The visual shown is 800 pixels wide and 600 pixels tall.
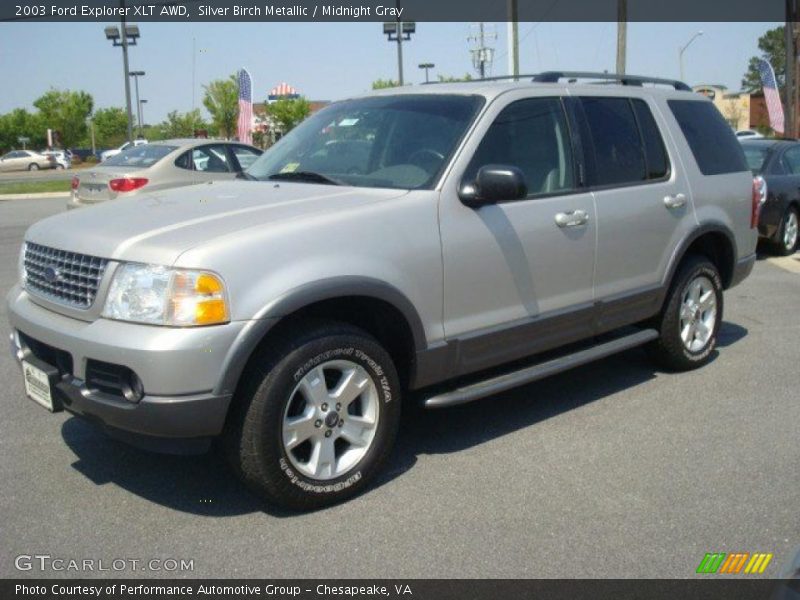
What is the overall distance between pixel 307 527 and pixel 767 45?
392 feet

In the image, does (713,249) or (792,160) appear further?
(792,160)

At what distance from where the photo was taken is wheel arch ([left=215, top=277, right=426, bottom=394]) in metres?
3.44

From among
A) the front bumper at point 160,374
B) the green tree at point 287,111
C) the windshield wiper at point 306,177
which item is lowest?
the front bumper at point 160,374

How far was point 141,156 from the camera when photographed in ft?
41.0

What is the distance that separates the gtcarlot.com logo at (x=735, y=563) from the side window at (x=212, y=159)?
10462 millimetres

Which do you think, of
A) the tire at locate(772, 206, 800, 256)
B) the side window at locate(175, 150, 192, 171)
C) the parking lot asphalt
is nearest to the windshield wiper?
the parking lot asphalt

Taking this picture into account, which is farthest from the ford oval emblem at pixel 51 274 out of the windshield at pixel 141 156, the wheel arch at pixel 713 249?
the windshield at pixel 141 156

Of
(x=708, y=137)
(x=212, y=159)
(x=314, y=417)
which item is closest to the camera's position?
(x=314, y=417)

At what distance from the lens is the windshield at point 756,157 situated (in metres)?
11.6

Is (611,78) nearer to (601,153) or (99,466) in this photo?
(601,153)

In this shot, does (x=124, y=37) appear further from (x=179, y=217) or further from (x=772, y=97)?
(x=179, y=217)

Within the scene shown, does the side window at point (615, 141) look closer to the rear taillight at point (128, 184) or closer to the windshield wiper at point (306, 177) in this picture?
the windshield wiper at point (306, 177)

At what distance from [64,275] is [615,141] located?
3384 millimetres

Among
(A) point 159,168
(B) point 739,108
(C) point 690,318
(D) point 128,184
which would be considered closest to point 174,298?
(C) point 690,318
